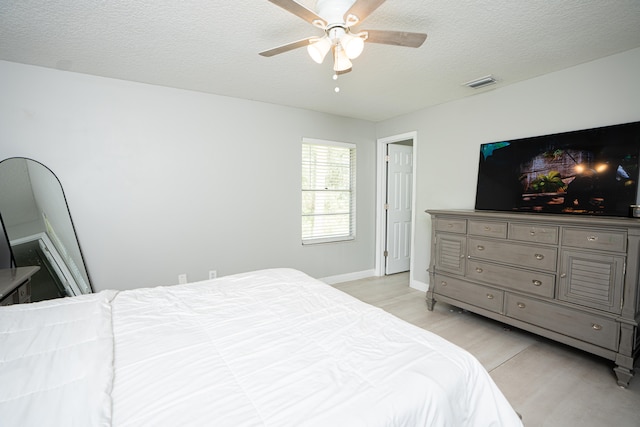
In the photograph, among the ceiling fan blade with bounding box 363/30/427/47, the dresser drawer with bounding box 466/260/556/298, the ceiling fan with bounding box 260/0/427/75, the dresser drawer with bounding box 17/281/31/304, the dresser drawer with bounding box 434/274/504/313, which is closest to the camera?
the ceiling fan with bounding box 260/0/427/75

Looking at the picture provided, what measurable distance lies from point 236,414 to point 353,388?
38 cm

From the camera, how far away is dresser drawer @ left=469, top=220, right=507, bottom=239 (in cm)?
257

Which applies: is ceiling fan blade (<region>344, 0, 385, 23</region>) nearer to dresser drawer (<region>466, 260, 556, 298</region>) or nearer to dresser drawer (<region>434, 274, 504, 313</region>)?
dresser drawer (<region>466, 260, 556, 298</region>)

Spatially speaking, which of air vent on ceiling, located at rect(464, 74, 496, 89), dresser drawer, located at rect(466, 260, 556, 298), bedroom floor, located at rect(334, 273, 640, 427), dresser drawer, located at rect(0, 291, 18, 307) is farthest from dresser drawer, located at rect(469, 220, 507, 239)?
dresser drawer, located at rect(0, 291, 18, 307)

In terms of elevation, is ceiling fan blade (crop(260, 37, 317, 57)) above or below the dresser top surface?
above

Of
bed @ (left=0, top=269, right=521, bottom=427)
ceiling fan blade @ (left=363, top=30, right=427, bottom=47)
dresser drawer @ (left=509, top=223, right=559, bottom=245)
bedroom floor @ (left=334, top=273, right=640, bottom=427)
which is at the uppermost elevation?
ceiling fan blade @ (left=363, top=30, right=427, bottom=47)


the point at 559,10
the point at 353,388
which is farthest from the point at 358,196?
the point at 353,388

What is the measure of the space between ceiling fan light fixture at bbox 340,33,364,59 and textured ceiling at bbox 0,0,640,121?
0.36m

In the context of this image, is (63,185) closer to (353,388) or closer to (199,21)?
(199,21)

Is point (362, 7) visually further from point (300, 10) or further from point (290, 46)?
point (290, 46)

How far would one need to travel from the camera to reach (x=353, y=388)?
93 centimetres

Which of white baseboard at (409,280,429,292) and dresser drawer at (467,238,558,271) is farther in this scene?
white baseboard at (409,280,429,292)

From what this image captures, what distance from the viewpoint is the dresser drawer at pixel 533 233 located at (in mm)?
2269

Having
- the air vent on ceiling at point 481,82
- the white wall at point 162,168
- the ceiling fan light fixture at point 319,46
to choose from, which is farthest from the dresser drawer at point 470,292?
the ceiling fan light fixture at point 319,46
